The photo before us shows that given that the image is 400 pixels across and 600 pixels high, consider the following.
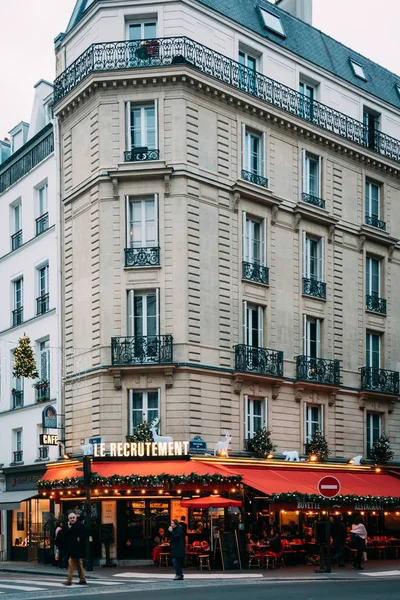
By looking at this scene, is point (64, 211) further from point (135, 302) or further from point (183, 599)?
point (183, 599)

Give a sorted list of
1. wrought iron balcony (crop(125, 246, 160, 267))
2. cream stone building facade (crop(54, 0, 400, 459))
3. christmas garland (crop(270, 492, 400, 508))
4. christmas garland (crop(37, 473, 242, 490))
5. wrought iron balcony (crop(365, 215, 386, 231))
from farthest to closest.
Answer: wrought iron balcony (crop(365, 215, 386, 231)) → wrought iron balcony (crop(125, 246, 160, 267)) → cream stone building facade (crop(54, 0, 400, 459)) → christmas garland (crop(270, 492, 400, 508)) → christmas garland (crop(37, 473, 242, 490))

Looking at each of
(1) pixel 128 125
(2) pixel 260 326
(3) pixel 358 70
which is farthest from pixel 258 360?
(3) pixel 358 70

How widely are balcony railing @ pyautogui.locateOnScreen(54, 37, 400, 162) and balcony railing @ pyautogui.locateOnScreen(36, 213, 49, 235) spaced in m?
3.98

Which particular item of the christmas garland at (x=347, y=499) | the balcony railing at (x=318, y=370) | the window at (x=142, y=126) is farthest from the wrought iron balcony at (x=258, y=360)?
the window at (x=142, y=126)

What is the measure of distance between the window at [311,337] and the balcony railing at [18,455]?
10.5 meters

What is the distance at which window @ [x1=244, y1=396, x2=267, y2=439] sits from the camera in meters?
29.0

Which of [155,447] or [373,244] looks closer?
[155,447]

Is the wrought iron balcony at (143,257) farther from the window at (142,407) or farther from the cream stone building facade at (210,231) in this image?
the window at (142,407)

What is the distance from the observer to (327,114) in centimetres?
3316

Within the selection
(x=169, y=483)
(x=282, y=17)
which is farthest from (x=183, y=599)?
(x=282, y=17)

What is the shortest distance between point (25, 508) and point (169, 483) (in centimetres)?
891

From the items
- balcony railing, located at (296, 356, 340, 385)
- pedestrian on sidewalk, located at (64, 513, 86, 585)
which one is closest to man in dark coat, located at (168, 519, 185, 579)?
pedestrian on sidewalk, located at (64, 513, 86, 585)

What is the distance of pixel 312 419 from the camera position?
31516 mm

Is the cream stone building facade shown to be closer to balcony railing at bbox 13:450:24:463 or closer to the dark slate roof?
the dark slate roof
